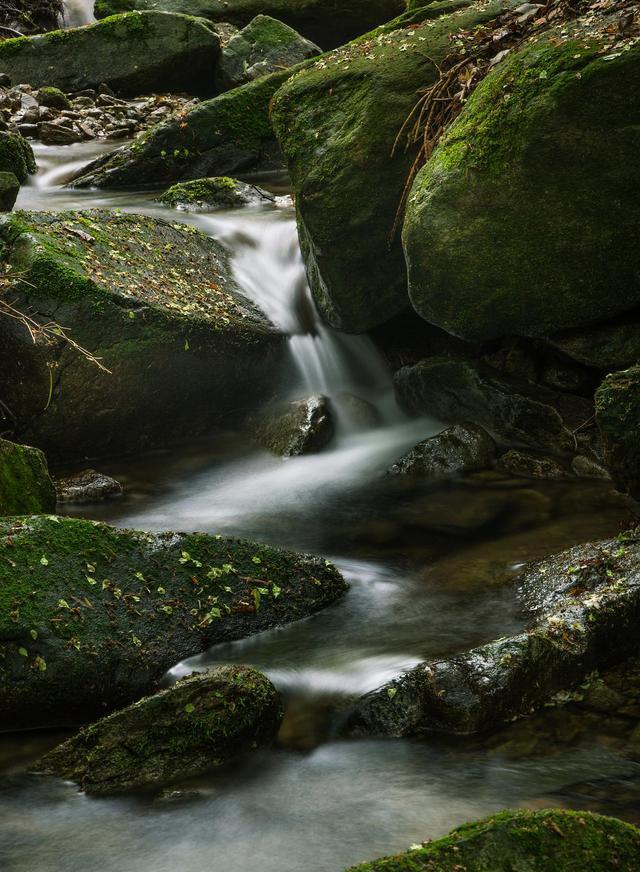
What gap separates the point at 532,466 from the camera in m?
6.73

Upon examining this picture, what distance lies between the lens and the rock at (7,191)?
8773 mm

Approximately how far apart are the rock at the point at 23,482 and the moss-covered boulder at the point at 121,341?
146cm

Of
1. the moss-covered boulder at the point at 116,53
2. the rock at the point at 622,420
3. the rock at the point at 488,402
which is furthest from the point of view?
the moss-covered boulder at the point at 116,53

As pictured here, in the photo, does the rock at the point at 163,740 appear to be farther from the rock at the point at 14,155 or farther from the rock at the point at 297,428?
the rock at the point at 14,155

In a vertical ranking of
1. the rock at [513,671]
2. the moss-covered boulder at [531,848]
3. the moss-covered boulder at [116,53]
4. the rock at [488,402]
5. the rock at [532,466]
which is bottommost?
the rock at [513,671]

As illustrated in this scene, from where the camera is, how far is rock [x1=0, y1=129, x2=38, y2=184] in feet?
35.8

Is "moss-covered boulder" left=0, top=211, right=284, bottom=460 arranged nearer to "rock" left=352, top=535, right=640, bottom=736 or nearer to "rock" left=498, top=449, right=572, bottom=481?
"rock" left=498, top=449, right=572, bottom=481

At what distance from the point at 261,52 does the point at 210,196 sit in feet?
20.1

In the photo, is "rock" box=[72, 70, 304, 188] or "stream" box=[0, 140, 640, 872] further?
"rock" box=[72, 70, 304, 188]

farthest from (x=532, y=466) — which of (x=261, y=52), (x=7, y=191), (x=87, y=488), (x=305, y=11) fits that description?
(x=305, y=11)

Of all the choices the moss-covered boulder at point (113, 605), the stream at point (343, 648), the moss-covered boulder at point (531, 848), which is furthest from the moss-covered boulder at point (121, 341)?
the moss-covered boulder at point (531, 848)

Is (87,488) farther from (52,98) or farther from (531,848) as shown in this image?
(52,98)

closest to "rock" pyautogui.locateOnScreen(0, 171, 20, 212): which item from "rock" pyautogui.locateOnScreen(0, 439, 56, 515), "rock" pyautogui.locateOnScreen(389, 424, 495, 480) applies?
"rock" pyautogui.locateOnScreen(0, 439, 56, 515)

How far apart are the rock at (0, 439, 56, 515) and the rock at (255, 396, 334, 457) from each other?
2.37 meters
